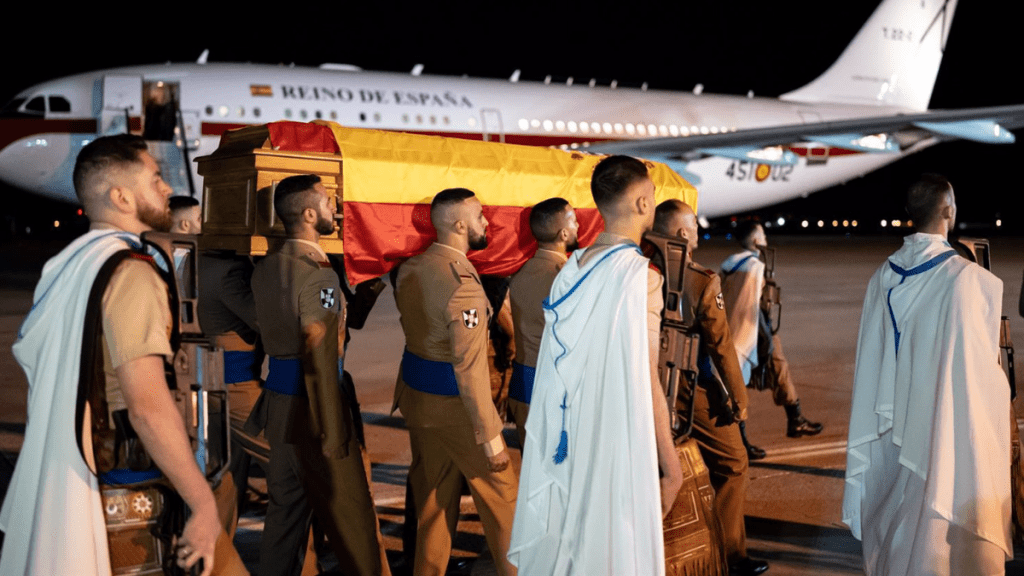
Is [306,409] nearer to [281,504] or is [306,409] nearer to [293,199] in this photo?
[281,504]

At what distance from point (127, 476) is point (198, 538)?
11.4 inches

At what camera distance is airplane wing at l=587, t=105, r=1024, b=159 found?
18.4m

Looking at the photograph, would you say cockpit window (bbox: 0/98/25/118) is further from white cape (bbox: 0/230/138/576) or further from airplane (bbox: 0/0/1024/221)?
white cape (bbox: 0/230/138/576)

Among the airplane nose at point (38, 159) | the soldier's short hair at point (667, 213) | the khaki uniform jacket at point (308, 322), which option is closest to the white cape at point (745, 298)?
the soldier's short hair at point (667, 213)

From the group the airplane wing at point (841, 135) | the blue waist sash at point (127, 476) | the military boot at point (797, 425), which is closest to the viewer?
the blue waist sash at point (127, 476)

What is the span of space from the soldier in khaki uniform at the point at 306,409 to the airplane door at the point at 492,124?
53.0ft

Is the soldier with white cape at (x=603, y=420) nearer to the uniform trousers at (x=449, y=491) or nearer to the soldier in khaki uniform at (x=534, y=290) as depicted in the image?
the uniform trousers at (x=449, y=491)

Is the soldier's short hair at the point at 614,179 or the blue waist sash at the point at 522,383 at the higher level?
the soldier's short hair at the point at 614,179

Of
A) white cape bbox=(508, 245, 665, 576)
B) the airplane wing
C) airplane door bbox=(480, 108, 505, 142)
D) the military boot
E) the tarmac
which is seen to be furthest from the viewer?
airplane door bbox=(480, 108, 505, 142)

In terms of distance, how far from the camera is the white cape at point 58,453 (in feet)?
8.25

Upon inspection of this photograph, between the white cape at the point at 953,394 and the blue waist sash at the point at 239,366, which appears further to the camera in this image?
the blue waist sash at the point at 239,366

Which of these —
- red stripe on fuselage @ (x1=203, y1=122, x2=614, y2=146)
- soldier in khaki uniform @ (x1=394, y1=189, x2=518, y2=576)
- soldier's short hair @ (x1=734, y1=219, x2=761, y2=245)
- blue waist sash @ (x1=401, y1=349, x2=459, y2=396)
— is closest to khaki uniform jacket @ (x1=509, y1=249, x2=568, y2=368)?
soldier in khaki uniform @ (x1=394, y1=189, x2=518, y2=576)

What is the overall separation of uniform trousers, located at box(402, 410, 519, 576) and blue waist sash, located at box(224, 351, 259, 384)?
105cm

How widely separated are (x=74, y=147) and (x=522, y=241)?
14274mm
